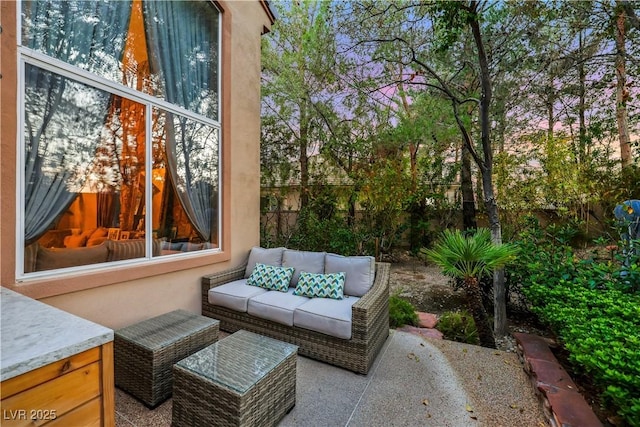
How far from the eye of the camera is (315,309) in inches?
120

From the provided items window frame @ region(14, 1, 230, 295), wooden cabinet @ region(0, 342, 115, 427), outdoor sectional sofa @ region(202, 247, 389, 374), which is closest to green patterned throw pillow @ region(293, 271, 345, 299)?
outdoor sectional sofa @ region(202, 247, 389, 374)

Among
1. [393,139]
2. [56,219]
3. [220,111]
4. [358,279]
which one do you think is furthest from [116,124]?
[393,139]

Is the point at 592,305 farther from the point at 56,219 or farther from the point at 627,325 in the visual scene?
the point at 56,219

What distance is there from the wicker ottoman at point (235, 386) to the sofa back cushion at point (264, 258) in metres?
1.84

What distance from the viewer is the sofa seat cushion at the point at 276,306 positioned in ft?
10.3

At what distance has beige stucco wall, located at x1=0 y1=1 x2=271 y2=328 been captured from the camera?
2.19m

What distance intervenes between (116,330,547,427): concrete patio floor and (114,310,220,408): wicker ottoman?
0.41 ft

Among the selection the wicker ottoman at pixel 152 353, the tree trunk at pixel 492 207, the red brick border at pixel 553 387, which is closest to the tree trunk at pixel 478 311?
the red brick border at pixel 553 387

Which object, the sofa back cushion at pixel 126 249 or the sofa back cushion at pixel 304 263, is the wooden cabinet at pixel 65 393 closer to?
the sofa back cushion at pixel 126 249

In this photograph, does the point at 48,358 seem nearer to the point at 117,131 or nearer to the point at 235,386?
the point at 235,386

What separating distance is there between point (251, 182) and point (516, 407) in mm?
4318

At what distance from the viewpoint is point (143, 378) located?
233 cm

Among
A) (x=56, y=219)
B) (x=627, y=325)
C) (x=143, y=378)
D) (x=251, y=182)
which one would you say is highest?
(x=251, y=182)

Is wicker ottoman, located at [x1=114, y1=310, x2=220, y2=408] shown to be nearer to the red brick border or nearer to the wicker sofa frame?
the wicker sofa frame
